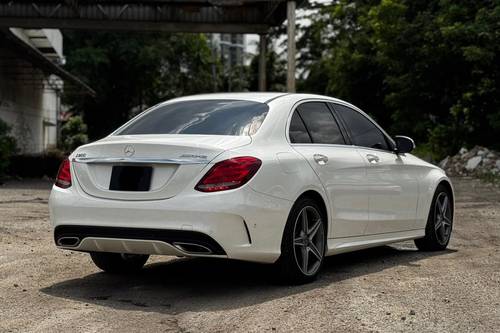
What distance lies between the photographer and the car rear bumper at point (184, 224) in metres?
6.05

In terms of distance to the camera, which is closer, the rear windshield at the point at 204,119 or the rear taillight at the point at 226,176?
the rear taillight at the point at 226,176

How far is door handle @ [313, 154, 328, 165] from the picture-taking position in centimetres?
707

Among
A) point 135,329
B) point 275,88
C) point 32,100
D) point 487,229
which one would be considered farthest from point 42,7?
point 275,88

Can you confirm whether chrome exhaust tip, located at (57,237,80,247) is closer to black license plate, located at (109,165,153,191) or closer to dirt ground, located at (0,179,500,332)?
dirt ground, located at (0,179,500,332)

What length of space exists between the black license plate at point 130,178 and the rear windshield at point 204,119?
2.19ft

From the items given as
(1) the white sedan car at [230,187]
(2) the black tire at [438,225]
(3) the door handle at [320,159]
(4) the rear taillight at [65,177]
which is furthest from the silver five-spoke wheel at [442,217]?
(4) the rear taillight at [65,177]

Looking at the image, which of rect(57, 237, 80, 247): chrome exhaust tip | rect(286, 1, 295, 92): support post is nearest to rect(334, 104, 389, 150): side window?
rect(57, 237, 80, 247): chrome exhaust tip

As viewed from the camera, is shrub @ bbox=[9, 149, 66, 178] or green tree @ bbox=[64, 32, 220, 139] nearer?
shrub @ bbox=[9, 149, 66, 178]

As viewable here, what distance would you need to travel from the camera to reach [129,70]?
173 feet

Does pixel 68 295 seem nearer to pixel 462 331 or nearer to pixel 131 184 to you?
pixel 131 184

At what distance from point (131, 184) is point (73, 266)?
1964 millimetres

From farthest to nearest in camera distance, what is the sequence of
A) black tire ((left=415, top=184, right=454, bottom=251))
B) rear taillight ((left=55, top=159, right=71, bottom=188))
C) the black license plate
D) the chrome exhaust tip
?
1. black tire ((left=415, top=184, right=454, bottom=251))
2. rear taillight ((left=55, top=159, right=71, bottom=188))
3. the chrome exhaust tip
4. the black license plate

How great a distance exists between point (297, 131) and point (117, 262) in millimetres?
1945

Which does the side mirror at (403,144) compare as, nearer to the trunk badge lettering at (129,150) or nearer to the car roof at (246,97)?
the car roof at (246,97)
